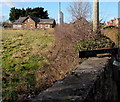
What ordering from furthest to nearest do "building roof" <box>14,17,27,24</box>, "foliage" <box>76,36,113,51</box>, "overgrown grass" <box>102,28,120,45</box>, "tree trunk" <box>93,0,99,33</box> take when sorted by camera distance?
"building roof" <box>14,17,27,24</box> < "overgrown grass" <box>102,28,120,45</box> < "tree trunk" <box>93,0,99,33</box> < "foliage" <box>76,36,113,51</box>

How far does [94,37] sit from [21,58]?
4.57 metres

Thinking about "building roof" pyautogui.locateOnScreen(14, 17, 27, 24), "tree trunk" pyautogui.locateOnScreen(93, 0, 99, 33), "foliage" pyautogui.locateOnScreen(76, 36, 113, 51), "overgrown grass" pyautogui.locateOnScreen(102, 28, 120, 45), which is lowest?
"foliage" pyautogui.locateOnScreen(76, 36, 113, 51)

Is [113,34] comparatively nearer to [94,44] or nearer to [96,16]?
[96,16]

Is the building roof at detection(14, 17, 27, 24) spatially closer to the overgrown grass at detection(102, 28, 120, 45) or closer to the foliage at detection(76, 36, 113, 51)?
the overgrown grass at detection(102, 28, 120, 45)

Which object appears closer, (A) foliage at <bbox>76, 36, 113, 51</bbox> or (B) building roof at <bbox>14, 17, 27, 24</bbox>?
(A) foliage at <bbox>76, 36, 113, 51</bbox>

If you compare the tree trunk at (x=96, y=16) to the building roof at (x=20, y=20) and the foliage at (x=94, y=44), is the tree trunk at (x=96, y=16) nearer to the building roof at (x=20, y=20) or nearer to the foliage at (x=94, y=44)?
the foliage at (x=94, y=44)

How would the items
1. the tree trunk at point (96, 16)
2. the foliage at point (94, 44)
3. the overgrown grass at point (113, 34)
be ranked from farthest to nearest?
1. the overgrown grass at point (113, 34)
2. the tree trunk at point (96, 16)
3. the foliage at point (94, 44)

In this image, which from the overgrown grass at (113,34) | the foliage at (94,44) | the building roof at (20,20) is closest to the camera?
the foliage at (94,44)

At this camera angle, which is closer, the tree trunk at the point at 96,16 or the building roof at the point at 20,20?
the tree trunk at the point at 96,16

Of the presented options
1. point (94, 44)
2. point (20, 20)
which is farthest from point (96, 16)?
point (20, 20)

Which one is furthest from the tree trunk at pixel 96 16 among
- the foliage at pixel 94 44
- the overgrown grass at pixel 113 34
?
the overgrown grass at pixel 113 34

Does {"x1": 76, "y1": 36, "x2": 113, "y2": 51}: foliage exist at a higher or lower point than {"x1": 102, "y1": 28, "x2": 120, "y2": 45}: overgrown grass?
lower

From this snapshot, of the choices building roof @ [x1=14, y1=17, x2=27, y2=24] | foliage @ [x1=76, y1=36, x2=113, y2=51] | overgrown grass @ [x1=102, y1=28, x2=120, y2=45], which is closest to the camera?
foliage @ [x1=76, y1=36, x2=113, y2=51]

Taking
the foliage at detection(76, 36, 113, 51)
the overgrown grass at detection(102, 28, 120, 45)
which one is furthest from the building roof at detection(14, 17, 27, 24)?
the foliage at detection(76, 36, 113, 51)
